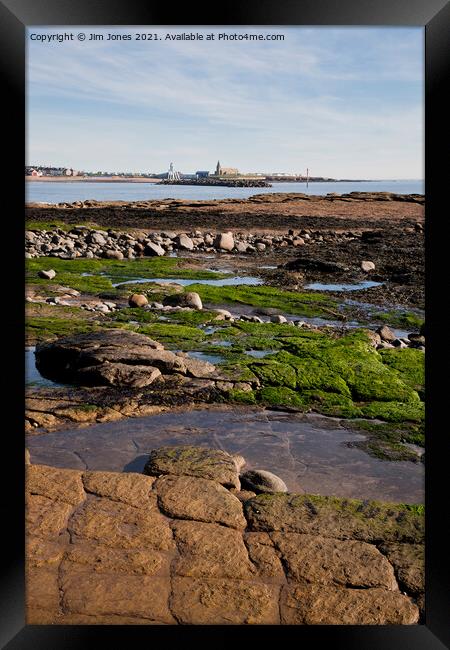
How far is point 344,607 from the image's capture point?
3926 mm

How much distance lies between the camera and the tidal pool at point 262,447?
6.00 meters

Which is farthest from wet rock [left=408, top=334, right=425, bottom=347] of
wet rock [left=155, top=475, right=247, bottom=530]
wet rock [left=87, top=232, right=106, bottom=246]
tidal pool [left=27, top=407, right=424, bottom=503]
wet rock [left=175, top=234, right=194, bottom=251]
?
wet rock [left=87, top=232, right=106, bottom=246]

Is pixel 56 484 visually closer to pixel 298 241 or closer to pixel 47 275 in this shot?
pixel 47 275

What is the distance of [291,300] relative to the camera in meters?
14.6

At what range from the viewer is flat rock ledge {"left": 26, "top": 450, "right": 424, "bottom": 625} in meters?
3.84

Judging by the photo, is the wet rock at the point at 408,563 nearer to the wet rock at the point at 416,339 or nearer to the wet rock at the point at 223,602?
the wet rock at the point at 223,602

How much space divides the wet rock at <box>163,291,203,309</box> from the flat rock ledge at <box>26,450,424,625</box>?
757cm

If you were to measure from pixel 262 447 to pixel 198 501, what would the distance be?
5.75ft

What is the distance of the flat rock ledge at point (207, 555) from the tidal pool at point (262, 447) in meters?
0.70

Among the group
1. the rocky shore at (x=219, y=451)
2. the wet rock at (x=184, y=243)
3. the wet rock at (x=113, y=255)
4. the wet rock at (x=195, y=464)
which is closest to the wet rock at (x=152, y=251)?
the wet rock at (x=113, y=255)

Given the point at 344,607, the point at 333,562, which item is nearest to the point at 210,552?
the point at 333,562

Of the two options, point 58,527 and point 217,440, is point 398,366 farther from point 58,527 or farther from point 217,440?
point 58,527

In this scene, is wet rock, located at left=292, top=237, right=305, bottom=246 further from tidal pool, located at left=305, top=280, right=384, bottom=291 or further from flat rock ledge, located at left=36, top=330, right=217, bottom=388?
flat rock ledge, located at left=36, top=330, right=217, bottom=388
